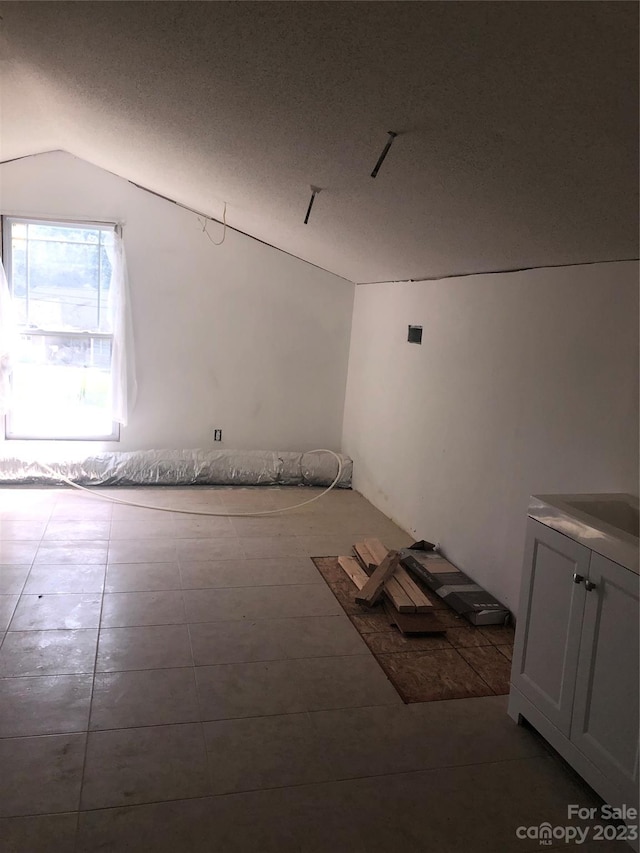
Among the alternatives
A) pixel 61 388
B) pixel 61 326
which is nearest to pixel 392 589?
pixel 61 388

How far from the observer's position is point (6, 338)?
16.2 ft

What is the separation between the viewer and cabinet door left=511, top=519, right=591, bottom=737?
2154mm

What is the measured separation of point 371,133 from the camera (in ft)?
7.27

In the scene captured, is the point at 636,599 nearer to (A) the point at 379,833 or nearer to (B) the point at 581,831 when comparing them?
(B) the point at 581,831

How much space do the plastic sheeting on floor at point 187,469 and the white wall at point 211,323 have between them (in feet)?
0.71

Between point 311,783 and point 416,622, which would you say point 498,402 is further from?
point 311,783

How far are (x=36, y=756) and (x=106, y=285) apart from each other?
12.9 feet

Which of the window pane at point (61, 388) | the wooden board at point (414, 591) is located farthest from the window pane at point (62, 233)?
the wooden board at point (414, 591)

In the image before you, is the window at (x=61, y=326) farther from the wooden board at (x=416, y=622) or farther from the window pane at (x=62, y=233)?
the wooden board at (x=416, y=622)

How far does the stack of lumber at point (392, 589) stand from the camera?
10.5ft

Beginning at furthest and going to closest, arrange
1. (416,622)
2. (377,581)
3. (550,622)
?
1. (377,581)
2. (416,622)
3. (550,622)

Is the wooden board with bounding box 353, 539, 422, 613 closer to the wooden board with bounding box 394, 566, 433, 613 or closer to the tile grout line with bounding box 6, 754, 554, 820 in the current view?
the wooden board with bounding box 394, 566, 433, 613

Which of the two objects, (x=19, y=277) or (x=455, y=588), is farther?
(x=19, y=277)

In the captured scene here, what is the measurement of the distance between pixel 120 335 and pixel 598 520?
410 cm
